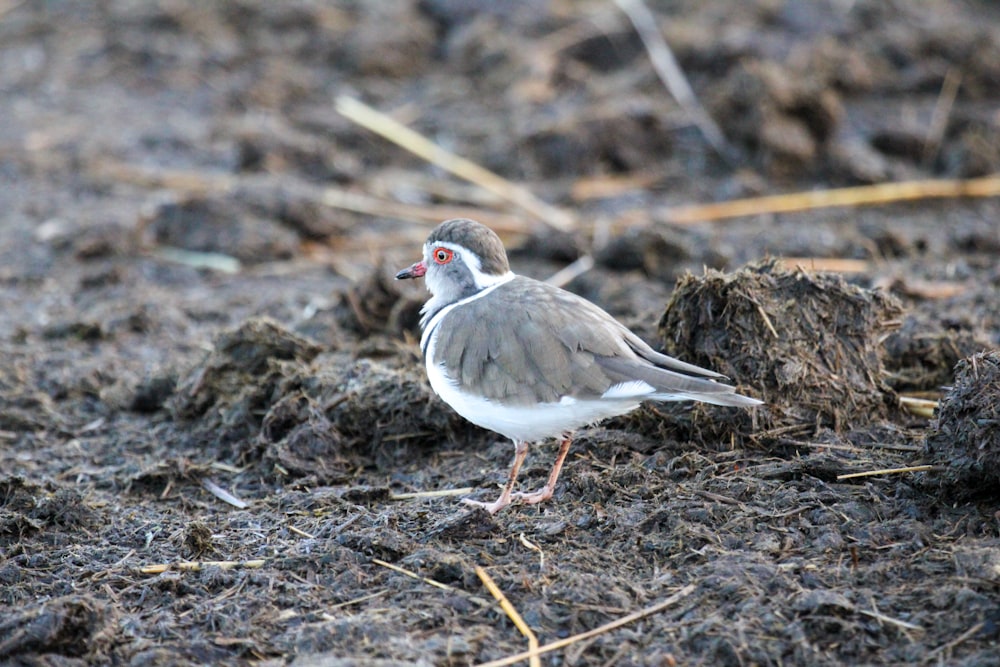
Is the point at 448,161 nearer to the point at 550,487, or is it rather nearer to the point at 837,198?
the point at 837,198

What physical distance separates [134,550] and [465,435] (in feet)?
6.40

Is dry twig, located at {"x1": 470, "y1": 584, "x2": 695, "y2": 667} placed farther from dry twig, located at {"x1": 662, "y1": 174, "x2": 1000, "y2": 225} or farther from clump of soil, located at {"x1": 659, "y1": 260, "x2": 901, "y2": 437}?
dry twig, located at {"x1": 662, "y1": 174, "x2": 1000, "y2": 225}

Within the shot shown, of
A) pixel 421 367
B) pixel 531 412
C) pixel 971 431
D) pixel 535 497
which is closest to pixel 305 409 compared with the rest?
pixel 421 367

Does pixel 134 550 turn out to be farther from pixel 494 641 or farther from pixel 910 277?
pixel 910 277

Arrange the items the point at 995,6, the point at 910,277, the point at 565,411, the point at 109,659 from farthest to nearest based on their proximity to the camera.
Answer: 1. the point at 995,6
2. the point at 910,277
3. the point at 565,411
4. the point at 109,659

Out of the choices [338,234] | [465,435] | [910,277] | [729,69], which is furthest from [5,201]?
[910,277]

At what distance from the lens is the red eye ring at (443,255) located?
6.04 meters

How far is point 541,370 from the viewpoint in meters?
5.25

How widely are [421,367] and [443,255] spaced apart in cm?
105

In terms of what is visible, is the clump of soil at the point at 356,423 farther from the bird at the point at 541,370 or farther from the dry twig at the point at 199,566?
the dry twig at the point at 199,566

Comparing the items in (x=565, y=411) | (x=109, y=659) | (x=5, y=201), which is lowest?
(x=5, y=201)

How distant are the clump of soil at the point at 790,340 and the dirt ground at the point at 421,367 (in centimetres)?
2

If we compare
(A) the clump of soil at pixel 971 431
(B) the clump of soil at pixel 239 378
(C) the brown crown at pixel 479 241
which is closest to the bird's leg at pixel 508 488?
(C) the brown crown at pixel 479 241

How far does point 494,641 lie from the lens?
4.47 meters
